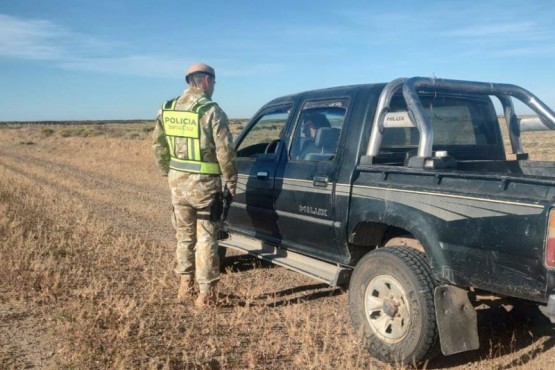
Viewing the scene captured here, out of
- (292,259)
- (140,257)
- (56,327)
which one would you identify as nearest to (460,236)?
(292,259)

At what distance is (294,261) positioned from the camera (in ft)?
15.7

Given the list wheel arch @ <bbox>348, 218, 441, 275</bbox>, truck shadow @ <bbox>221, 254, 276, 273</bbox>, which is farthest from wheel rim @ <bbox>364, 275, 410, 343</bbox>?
truck shadow @ <bbox>221, 254, 276, 273</bbox>

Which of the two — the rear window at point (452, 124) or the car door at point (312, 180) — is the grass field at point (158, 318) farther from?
the rear window at point (452, 124)

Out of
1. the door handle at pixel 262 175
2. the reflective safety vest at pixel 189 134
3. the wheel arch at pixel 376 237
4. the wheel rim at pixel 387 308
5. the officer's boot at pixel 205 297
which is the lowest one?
the officer's boot at pixel 205 297

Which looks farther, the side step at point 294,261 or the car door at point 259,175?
the car door at point 259,175

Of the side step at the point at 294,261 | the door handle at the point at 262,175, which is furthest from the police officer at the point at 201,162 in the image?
the side step at the point at 294,261

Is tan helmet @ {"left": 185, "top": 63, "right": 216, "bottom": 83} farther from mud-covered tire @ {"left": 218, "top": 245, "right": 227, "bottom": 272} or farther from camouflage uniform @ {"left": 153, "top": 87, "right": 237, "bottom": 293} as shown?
mud-covered tire @ {"left": 218, "top": 245, "right": 227, "bottom": 272}

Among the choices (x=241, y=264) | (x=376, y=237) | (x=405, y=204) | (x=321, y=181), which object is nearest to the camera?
(x=405, y=204)

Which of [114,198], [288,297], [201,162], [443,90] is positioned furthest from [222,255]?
[114,198]

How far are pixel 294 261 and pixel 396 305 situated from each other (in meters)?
1.40

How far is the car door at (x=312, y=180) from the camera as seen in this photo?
4270 millimetres

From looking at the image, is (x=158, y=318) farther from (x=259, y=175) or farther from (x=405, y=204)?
(x=405, y=204)

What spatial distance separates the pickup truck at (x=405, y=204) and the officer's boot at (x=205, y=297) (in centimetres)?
67

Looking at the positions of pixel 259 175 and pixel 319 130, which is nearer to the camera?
pixel 319 130
